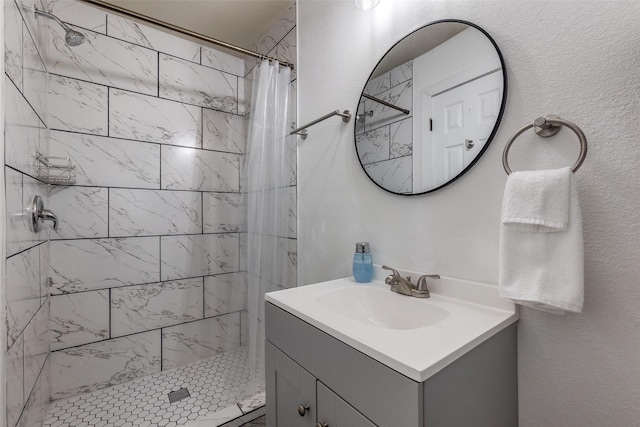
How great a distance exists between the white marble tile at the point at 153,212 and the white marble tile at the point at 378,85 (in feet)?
4.71

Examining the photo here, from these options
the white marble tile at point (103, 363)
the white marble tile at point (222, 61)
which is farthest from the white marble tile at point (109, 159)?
the white marble tile at point (103, 363)

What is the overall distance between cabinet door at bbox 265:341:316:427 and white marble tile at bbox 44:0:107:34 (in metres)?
2.11

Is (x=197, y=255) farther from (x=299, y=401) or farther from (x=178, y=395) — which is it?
(x=299, y=401)

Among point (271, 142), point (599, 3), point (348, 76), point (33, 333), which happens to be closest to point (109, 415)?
point (33, 333)

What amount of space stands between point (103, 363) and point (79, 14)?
2.11 metres

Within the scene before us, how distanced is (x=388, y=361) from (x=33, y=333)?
1.55 m

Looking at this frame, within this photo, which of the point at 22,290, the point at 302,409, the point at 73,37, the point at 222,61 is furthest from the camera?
the point at 222,61

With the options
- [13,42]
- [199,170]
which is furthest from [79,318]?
[13,42]

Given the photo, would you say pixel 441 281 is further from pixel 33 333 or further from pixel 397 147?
pixel 33 333

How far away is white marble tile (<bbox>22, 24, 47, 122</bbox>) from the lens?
106 cm

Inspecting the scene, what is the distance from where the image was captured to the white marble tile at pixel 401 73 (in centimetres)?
105

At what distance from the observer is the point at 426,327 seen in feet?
2.27

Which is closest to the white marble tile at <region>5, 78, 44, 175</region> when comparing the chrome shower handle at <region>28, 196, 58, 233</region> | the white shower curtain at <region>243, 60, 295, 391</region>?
the chrome shower handle at <region>28, 196, 58, 233</region>

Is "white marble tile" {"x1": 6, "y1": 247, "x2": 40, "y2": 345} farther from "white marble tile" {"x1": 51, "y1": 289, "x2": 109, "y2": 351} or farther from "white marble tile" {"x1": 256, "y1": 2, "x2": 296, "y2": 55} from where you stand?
"white marble tile" {"x1": 256, "y1": 2, "x2": 296, "y2": 55}
